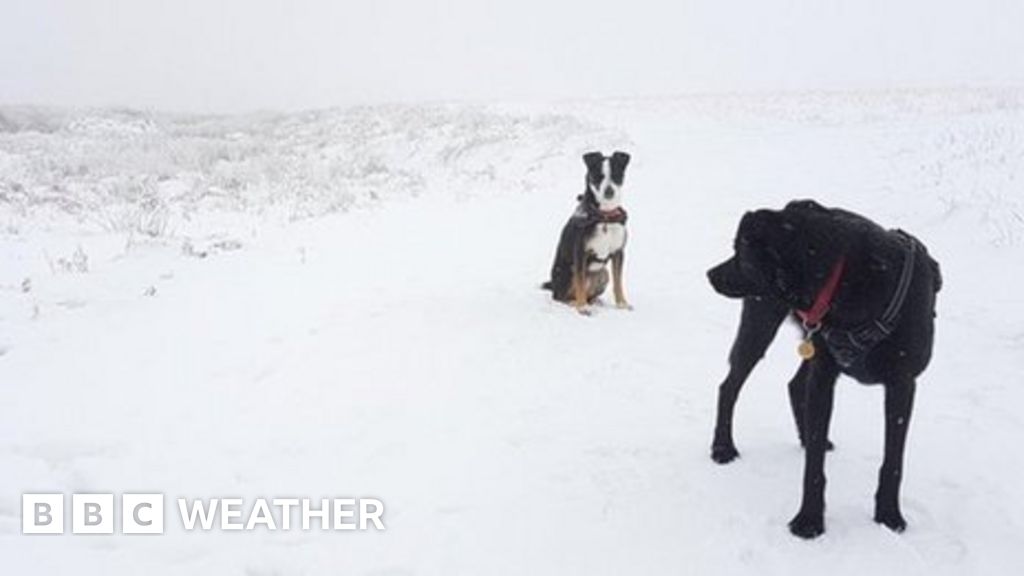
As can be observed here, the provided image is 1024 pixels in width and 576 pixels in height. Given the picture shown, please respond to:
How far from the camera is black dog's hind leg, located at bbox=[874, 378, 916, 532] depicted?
11.2ft

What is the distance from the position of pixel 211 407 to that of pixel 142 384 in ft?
2.20

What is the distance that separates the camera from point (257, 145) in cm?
2559

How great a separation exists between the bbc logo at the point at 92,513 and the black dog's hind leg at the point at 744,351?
2872mm

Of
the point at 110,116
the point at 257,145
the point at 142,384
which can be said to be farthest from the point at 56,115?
the point at 142,384

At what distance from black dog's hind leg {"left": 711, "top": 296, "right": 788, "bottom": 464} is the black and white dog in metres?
2.93

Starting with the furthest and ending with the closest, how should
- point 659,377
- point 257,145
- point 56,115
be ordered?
1. point 56,115
2. point 257,145
3. point 659,377

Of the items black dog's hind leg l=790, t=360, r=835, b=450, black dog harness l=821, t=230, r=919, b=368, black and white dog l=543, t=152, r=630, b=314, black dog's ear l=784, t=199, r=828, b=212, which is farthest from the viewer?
black and white dog l=543, t=152, r=630, b=314

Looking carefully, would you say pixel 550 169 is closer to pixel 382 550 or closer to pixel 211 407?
pixel 211 407

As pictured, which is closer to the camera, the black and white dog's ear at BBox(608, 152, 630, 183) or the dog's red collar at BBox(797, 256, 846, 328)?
the dog's red collar at BBox(797, 256, 846, 328)

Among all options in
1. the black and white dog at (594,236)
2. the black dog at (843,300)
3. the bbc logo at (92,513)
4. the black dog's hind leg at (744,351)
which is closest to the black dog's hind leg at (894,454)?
the black dog at (843,300)

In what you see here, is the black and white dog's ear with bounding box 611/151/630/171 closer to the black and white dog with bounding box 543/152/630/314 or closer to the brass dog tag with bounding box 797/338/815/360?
the black and white dog with bounding box 543/152/630/314

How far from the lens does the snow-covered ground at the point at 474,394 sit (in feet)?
11.5

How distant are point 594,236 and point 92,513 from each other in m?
4.68

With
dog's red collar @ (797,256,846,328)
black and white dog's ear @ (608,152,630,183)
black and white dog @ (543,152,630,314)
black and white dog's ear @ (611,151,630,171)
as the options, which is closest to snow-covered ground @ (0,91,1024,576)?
black and white dog @ (543,152,630,314)
